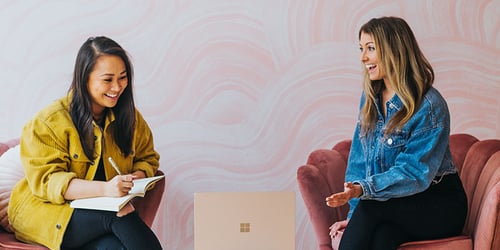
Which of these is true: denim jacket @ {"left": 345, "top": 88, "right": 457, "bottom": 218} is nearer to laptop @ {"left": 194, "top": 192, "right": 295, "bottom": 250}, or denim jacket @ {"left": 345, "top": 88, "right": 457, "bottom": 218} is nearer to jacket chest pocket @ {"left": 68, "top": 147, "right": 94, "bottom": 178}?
laptop @ {"left": 194, "top": 192, "right": 295, "bottom": 250}

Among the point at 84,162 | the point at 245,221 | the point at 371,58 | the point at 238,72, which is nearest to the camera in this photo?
the point at 245,221

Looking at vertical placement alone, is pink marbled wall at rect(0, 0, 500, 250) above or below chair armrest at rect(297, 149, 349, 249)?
above

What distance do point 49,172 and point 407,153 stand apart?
51.0 inches

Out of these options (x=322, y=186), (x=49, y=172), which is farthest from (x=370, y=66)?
(x=49, y=172)

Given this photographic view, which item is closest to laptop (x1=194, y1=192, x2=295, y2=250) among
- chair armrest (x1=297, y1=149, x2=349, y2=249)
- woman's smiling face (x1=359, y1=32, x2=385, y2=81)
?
chair armrest (x1=297, y1=149, x2=349, y2=249)

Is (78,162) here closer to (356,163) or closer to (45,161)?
(45,161)

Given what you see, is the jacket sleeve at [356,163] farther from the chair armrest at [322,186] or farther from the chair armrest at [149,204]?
the chair armrest at [149,204]

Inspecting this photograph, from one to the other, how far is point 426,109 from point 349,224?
1.67ft

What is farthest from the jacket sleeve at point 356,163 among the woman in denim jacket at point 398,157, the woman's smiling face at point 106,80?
the woman's smiling face at point 106,80

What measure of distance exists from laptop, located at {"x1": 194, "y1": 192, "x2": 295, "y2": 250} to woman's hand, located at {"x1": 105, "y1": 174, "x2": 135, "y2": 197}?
29cm

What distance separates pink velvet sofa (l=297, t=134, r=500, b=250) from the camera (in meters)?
2.63

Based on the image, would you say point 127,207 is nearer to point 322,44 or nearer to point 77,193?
point 77,193

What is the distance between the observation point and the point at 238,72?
3.46 m

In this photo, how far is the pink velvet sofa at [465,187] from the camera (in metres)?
2.63
